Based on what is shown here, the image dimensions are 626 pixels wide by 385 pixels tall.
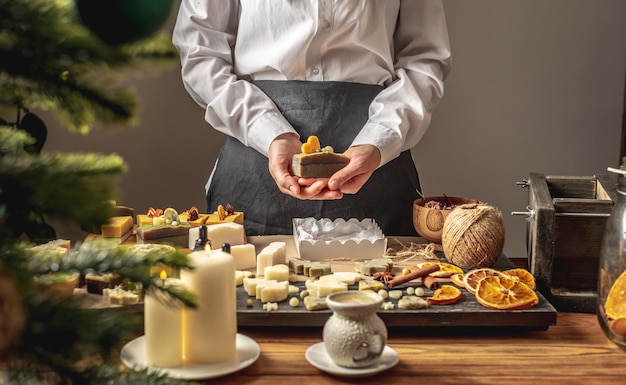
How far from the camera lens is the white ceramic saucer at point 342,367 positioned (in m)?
1.16

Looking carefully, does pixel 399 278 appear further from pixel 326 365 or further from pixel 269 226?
pixel 269 226

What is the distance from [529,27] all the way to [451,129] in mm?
569

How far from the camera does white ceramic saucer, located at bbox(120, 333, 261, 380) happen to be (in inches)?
45.7

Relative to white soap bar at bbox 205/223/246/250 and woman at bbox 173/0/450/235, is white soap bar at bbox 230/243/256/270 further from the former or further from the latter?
woman at bbox 173/0/450/235

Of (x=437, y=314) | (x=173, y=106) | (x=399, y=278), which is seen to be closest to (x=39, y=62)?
(x=437, y=314)

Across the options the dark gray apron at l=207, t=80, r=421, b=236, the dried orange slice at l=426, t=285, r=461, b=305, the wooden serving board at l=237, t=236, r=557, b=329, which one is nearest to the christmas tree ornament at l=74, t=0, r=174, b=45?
the wooden serving board at l=237, t=236, r=557, b=329

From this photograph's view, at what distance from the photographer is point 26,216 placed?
62 centimetres

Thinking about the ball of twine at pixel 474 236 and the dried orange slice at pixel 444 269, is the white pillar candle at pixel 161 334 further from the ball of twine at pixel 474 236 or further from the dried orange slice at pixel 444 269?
the ball of twine at pixel 474 236

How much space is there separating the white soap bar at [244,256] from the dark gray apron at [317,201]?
48 cm

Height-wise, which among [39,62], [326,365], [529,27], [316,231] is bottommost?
[326,365]

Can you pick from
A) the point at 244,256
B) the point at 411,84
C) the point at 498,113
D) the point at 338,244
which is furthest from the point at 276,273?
the point at 498,113

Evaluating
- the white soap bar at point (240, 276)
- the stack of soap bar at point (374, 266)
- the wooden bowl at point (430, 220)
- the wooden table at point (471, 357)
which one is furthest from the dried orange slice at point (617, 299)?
the white soap bar at point (240, 276)

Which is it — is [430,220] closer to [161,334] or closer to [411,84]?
[411,84]

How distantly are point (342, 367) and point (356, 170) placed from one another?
0.89m
